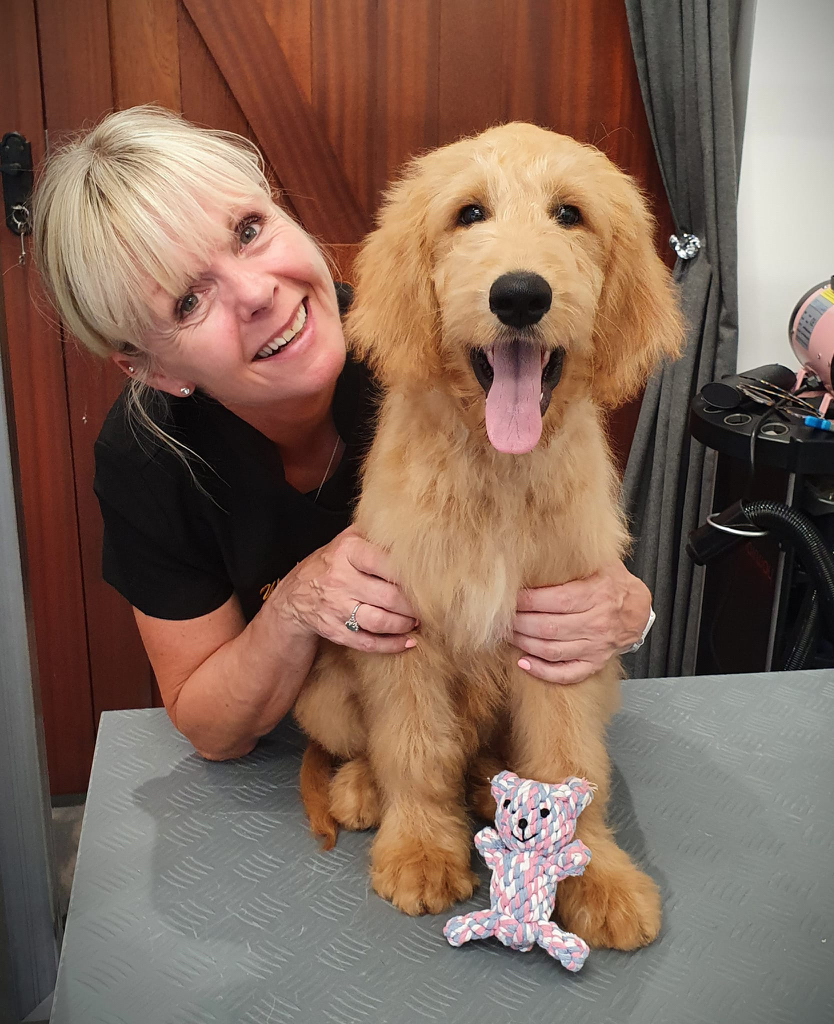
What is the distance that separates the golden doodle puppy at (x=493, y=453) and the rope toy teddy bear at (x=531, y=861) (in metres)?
0.06

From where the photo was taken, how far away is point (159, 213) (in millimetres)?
1015

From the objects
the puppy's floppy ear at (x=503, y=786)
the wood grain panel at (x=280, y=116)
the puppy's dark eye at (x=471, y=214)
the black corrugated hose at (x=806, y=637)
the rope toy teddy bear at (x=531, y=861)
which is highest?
the wood grain panel at (x=280, y=116)

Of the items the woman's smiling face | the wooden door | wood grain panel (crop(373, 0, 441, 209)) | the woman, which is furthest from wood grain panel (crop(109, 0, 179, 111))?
the woman's smiling face

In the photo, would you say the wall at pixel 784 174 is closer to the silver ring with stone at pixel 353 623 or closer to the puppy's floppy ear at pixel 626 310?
the puppy's floppy ear at pixel 626 310

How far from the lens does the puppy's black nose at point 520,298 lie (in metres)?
0.83

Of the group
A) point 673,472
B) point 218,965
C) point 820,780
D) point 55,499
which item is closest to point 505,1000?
point 218,965

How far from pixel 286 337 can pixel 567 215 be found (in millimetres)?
380

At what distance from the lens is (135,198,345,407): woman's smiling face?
3.47ft

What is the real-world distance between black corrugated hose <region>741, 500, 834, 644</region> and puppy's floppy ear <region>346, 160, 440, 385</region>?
104 cm

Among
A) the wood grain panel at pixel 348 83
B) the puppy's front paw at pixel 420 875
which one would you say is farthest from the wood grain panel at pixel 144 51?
the puppy's front paw at pixel 420 875

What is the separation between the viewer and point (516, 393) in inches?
35.3

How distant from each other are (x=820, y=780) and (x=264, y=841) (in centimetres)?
81

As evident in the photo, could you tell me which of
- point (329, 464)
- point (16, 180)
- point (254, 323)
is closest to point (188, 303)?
point (254, 323)

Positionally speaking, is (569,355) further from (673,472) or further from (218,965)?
(673,472)
